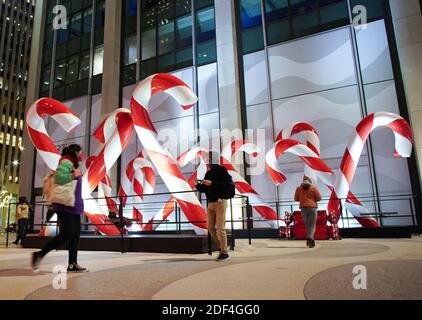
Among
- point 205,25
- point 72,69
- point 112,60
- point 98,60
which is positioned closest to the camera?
point 205,25

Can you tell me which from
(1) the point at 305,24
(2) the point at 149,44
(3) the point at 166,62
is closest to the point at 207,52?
(3) the point at 166,62

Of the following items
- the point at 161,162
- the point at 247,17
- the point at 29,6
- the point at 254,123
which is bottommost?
the point at 161,162

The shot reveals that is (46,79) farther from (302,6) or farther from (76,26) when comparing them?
(302,6)

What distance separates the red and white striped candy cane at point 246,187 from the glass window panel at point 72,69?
495 inches

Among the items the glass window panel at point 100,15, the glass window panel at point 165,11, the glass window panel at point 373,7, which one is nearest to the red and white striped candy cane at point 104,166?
the glass window panel at point 373,7

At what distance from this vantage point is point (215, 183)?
5070 millimetres

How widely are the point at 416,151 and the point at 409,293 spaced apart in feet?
32.2

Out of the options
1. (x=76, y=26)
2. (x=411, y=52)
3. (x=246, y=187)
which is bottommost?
(x=246, y=187)

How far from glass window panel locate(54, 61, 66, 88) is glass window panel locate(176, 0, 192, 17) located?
8.30m

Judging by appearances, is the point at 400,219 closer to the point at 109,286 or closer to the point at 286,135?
the point at 286,135

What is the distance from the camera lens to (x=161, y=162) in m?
7.24

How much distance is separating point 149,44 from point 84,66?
4.63 meters

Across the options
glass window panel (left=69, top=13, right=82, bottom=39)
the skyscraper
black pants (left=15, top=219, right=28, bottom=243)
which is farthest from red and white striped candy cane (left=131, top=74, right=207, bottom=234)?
the skyscraper
